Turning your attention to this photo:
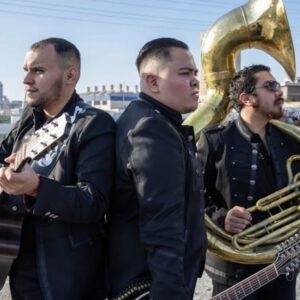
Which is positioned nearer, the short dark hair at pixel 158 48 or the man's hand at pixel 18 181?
the man's hand at pixel 18 181

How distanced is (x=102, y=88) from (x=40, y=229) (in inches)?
2557

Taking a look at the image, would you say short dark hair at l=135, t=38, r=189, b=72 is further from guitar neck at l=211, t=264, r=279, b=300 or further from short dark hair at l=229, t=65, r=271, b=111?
guitar neck at l=211, t=264, r=279, b=300

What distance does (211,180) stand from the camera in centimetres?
225

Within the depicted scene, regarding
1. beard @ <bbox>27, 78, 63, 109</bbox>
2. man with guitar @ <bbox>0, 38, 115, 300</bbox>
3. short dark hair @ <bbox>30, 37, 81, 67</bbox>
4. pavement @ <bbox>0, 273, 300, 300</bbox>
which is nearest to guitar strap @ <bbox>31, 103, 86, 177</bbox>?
man with guitar @ <bbox>0, 38, 115, 300</bbox>

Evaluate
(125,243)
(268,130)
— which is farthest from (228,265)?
(125,243)

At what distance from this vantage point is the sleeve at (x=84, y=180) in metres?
1.38

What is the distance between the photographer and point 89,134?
1.50 metres

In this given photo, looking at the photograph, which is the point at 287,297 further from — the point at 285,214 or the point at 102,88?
the point at 102,88

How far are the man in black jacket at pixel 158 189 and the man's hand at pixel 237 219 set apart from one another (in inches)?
25.7

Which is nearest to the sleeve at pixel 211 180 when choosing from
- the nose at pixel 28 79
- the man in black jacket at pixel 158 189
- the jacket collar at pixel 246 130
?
the jacket collar at pixel 246 130

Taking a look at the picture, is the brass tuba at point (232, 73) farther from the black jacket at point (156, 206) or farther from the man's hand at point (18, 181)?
the man's hand at point (18, 181)

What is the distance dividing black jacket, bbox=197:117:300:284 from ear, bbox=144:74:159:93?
81 cm

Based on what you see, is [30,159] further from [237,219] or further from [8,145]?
[237,219]

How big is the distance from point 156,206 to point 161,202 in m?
0.02
